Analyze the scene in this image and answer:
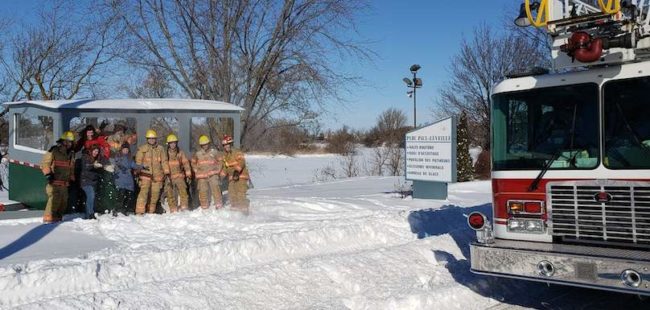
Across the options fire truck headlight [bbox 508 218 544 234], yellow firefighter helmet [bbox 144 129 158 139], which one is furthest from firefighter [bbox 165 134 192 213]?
fire truck headlight [bbox 508 218 544 234]

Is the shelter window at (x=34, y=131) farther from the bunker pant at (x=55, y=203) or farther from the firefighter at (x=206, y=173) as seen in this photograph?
the firefighter at (x=206, y=173)

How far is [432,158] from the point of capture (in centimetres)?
1516

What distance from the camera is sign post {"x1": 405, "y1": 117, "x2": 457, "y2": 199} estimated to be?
14.8m

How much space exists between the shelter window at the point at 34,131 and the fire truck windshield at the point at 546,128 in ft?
27.4

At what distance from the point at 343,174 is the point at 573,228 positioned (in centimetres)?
2350

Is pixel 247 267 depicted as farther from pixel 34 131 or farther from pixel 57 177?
pixel 34 131

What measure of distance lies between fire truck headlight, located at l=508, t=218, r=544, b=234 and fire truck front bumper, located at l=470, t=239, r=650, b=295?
127 mm

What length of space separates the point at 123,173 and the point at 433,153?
739 cm

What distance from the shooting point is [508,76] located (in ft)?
22.2

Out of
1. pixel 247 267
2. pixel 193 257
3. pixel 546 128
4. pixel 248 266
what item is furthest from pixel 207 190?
pixel 546 128

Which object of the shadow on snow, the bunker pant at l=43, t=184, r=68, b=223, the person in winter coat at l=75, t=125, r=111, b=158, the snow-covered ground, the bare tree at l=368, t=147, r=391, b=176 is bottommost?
the snow-covered ground

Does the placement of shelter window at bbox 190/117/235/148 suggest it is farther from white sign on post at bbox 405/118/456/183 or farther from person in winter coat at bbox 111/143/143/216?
white sign on post at bbox 405/118/456/183

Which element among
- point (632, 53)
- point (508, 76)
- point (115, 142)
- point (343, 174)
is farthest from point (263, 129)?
point (632, 53)

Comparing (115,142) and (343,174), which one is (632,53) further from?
(343,174)
